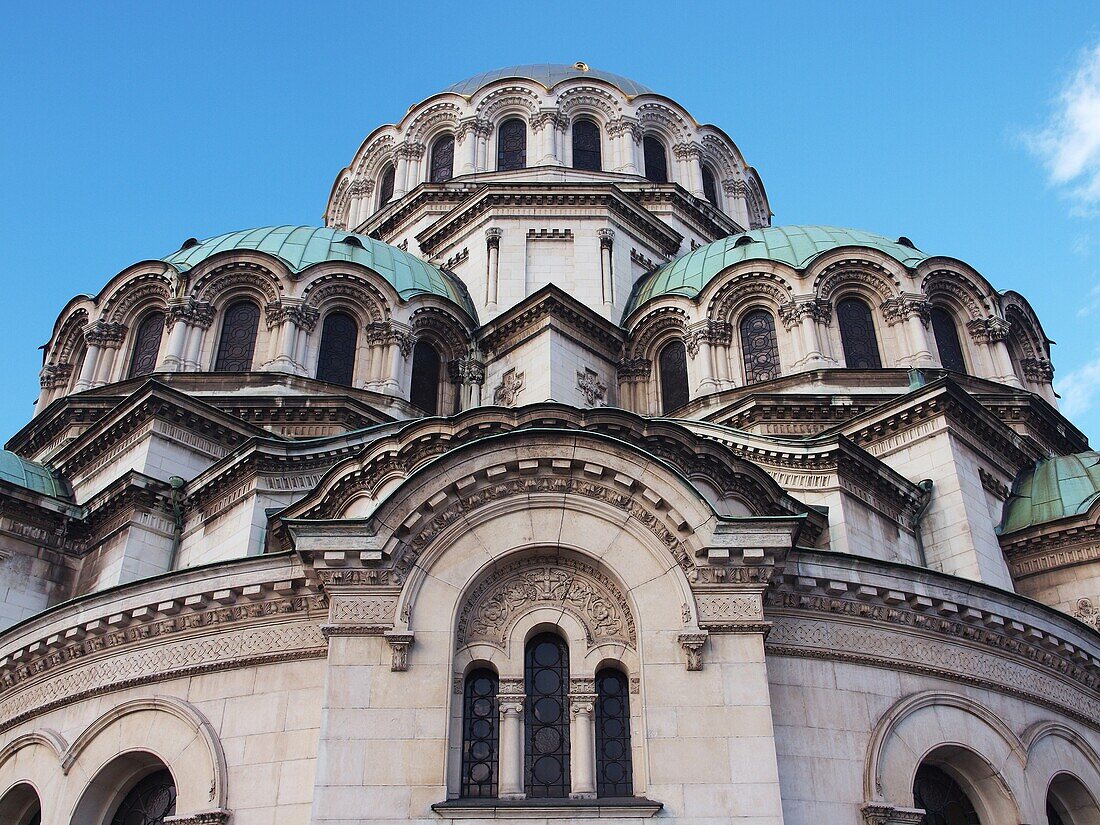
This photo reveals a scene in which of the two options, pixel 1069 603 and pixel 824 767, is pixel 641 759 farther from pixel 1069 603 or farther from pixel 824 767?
pixel 1069 603

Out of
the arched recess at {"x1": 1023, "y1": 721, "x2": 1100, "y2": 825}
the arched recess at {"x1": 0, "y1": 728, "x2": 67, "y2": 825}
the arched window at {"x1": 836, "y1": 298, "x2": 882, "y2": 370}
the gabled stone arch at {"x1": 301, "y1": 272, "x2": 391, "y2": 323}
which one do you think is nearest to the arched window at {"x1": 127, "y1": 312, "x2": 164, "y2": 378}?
the gabled stone arch at {"x1": 301, "y1": 272, "x2": 391, "y2": 323}

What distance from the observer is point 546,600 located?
12781mm

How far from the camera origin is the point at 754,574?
495 inches

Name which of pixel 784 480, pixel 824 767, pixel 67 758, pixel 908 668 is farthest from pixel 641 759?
pixel 784 480

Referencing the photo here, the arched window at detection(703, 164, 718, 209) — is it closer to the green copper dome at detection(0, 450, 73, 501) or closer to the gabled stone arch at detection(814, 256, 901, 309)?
the gabled stone arch at detection(814, 256, 901, 309)

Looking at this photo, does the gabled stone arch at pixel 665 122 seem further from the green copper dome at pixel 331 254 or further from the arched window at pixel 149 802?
the arched window at pixel 149 802

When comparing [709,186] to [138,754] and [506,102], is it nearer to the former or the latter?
[506,102]

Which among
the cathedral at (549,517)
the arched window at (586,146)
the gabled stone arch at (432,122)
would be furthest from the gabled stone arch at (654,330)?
the gabled stone arch at (432,122)

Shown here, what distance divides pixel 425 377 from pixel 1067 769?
18.4m

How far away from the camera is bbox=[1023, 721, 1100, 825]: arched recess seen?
14.1 meters

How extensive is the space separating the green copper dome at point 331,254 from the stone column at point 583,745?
1817 centimetres

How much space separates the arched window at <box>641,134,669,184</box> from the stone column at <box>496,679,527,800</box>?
27473 mm

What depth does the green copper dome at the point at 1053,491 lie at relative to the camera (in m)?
23.7

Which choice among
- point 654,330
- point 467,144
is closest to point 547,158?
point 467,144
